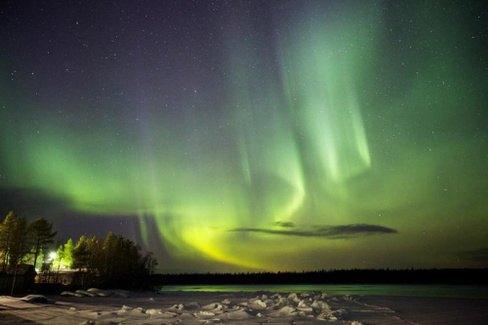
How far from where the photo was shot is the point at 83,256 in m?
70.8

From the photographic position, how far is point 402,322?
28.7m

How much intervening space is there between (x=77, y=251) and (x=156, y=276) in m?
16.8

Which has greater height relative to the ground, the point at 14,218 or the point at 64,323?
the point at 14,218

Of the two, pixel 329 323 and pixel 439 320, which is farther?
pixel 439 320

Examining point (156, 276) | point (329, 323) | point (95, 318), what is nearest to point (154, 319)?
point (95, 318)

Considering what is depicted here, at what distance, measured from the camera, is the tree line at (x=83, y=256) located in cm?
6000

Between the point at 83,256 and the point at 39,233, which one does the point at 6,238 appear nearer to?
the point at 39,233

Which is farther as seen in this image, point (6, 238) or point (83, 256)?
point (83, 256)

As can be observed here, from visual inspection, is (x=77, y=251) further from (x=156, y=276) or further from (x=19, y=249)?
(x=156, y=276)

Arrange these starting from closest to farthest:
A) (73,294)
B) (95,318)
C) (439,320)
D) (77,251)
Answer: (95,318), (439,320), (73,294), (77,251)

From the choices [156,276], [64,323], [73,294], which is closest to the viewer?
[64,323]

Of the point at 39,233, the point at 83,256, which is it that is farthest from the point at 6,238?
the point at 83,256

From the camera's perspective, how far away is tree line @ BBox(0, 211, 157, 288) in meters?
60.0

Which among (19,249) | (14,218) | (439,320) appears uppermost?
(14,218)
